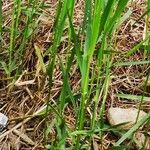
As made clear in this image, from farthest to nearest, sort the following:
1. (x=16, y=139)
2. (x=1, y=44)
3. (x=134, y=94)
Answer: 1. (x=1, y=44)
2. (x=134, y=94)
3. (x=16, y=139)

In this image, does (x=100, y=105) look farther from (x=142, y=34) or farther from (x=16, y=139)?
(x=142, y=34)

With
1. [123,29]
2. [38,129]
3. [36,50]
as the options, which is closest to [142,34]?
[123,29]

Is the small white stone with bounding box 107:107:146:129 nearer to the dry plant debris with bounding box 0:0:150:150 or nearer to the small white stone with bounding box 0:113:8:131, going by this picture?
the dry plant debris with bounding box 0:0:150:150

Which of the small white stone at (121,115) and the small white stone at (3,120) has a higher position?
the small white stone at (121,115)

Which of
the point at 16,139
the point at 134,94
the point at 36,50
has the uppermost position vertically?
the point at 36,50

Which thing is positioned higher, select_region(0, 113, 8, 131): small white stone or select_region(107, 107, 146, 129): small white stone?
select_region(107, 107, 146, 129): small white stone

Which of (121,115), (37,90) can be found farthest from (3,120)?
(121,115)

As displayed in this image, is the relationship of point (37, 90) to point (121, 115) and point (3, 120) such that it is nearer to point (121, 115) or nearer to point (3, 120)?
point (3, 120)

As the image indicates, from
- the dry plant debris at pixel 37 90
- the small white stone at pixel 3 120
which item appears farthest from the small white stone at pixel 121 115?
the small white stone at pixel 3 120

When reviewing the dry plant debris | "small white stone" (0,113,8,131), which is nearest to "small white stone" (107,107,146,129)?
the dry plant debris

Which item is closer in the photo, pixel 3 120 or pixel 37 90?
pixel 3 120

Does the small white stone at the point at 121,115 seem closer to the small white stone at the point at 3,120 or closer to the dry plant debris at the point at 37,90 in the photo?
the dry plant debris at the point at 37,90
